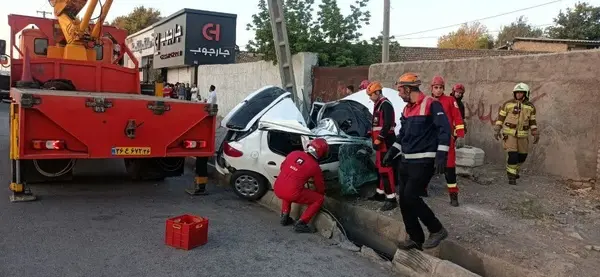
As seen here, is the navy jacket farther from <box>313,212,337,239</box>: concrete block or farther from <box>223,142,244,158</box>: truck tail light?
<box>223,142,244,158</box>: truck tail light

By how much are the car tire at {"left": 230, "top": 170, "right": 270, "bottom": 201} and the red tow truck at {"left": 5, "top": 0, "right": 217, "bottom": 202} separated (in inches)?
20.9

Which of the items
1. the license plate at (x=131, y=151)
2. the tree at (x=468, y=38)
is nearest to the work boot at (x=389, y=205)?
the license plate at (x=131, y=151)

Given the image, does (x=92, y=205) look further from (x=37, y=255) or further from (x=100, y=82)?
(x=100, y=82)

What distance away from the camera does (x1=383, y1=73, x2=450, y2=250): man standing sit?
4.62m

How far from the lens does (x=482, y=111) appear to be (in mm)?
8914

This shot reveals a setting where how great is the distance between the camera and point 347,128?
7480 mm

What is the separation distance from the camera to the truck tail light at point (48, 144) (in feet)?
19.5

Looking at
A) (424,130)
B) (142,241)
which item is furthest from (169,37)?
(424,130)

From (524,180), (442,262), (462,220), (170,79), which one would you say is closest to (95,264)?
(442,262)

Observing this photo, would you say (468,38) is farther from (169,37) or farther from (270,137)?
(270,137)

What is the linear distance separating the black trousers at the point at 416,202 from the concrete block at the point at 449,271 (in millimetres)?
479

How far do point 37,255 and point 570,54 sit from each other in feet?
24.4

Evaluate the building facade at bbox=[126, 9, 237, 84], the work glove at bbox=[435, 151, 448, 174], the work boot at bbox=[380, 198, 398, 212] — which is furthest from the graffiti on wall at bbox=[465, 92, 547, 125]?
the building facade at bbox=[126, 9, 237, 84]

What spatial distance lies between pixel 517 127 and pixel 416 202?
3.35m
